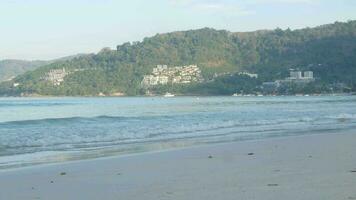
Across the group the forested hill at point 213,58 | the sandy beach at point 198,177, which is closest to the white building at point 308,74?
the forested hill at point 213,58

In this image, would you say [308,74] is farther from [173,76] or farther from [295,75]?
[173,76]

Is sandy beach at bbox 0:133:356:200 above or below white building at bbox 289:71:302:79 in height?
below

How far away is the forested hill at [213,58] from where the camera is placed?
155 meters

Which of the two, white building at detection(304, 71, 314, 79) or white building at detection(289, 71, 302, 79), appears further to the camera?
white building at detection(304, 71, 314, 79)

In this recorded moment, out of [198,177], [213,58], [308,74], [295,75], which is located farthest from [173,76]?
[198,177]

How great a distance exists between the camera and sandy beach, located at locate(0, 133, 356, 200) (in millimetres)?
8547

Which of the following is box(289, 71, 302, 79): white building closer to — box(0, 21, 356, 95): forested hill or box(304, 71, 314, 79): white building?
box(304, 71, 314, 79): white building

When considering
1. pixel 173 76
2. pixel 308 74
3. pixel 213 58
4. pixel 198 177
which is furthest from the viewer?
pixel 213 58

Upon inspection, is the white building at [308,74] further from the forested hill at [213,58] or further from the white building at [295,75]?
the forested hill at [213,58]

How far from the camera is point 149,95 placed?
525 ft

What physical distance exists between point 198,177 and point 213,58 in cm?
17094

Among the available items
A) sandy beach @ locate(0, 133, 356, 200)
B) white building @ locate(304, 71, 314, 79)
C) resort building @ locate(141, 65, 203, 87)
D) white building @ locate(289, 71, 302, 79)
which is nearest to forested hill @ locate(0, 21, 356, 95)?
white building @ locate(304, 71, 314, 79)

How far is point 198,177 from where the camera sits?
10344 mm

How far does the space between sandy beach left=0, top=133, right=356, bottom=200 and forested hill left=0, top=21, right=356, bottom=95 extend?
137 m
